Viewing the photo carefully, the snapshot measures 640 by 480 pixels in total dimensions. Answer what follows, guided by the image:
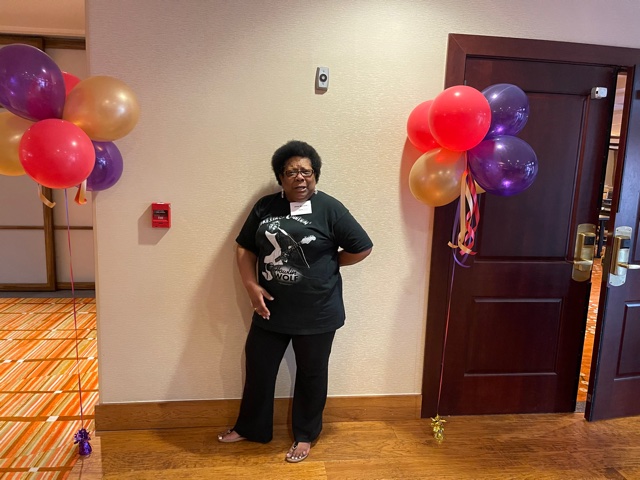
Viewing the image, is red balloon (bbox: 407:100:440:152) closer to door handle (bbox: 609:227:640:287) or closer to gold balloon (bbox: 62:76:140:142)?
door handle (bbox: 609:227:640:287)

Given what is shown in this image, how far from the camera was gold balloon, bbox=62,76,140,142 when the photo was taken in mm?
1696

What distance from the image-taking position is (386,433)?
2.37 metres

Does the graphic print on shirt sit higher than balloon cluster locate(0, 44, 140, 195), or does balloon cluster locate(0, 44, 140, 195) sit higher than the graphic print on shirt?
balloon cluster locate(0, 44, 140, 195)

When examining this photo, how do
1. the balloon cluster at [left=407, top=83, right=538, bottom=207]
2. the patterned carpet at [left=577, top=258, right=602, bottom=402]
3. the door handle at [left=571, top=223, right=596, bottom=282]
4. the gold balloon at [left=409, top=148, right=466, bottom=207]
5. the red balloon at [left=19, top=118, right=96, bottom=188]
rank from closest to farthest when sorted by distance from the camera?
the red balloon at [left=19, top=118, right=96, bottom=188] < the balloon cluster at [left=407, top=83, right=538, bottom=207] < the gold balloon at [left=409, top=148, right=466, bottom=207] < the door handle at [left=571, top=223, right=596, bottom=282] < the patterned carpet at [left=577, top=258, right=602, bottom=402]

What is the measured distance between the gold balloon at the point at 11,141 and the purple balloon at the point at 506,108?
1795mm

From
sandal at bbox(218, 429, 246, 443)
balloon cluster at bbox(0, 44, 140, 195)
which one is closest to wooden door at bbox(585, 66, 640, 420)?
sandal at bbox(218, 429, 246, 443)

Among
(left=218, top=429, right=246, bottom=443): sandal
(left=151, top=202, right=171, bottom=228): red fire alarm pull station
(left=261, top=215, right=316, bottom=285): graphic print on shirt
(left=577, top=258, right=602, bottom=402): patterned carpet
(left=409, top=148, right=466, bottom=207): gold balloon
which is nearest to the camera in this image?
(left=409, top=148, right=466, bottom=207): gold balloon

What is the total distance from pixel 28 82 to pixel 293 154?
3.25 feet

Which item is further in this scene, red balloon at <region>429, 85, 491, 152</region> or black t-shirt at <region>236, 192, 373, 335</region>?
black t-shirt at <region>236, 192, 373, 335</region>

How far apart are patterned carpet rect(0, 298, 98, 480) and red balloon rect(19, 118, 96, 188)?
880 millimetres

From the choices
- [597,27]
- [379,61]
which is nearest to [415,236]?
[379,61]

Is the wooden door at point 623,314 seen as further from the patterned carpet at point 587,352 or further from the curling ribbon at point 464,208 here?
the curling ribbon at point 464,208

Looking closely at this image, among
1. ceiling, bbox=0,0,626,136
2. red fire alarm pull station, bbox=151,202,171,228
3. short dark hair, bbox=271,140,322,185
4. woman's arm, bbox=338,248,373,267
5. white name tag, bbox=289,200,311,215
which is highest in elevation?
ceiling, bbox=0,0,626,136

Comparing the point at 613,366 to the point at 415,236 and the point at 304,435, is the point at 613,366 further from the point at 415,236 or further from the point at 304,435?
the point at 304,435
